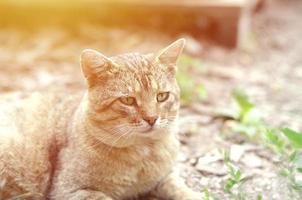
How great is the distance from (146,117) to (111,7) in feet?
12.0

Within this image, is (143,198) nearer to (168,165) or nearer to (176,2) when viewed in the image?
(168,165)

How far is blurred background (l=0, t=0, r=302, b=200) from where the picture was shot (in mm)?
4391

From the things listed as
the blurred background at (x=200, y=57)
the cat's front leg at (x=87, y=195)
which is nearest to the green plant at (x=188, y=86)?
the blurred background at (x=200, y=57)

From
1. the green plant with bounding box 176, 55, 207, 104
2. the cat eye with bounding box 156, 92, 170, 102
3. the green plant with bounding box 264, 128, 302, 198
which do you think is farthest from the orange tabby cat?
the green plant with bounding box 176, 55, 207, 104

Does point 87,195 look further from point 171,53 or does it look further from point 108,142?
point 171,53

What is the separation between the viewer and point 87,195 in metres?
3.23

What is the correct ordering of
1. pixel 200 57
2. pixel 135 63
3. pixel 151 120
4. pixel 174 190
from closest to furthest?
1. pixel 151 120
2. pixel 135 63
3. pixel 174 190
4. pixel 200 57

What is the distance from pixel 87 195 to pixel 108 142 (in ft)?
1.07

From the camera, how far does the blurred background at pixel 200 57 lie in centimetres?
439

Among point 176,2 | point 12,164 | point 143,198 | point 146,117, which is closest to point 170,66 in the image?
point 146,117

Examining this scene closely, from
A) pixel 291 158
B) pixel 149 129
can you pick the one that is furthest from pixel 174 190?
pixel 291 158

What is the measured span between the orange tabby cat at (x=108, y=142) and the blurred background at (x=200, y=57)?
1.88 ft

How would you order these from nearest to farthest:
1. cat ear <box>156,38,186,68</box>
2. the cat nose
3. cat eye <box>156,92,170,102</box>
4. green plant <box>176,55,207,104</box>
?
1. the cat nose
2. cat eye <box>156,92,170,102</box>
3. cat ear <box>156,38,186,68</box>
4. green plant <box>176,55,207,104</box>

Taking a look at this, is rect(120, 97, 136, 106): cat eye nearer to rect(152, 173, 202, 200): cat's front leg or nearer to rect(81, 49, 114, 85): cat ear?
rect(81, 49, 114, 85): cat ear
